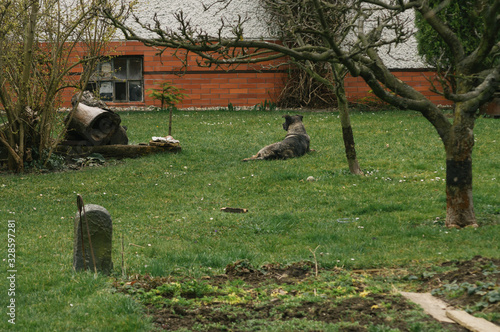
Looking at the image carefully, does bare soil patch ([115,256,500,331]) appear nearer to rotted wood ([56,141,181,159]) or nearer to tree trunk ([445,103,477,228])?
tree trunk ([445,103,477,228])

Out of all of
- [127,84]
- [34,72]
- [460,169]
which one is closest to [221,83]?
[127,84]

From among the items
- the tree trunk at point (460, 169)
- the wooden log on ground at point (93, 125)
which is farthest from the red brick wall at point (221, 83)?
the tree trunk at point (460, 169)

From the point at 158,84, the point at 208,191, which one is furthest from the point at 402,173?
the point at 158,84

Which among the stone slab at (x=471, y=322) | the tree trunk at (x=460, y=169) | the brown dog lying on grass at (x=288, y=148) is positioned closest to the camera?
the stone slab at (x=471, y=322)

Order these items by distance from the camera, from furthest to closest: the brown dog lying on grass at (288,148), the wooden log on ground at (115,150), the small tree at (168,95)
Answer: the small tree at (168,95), the wooden log on ground at (115,150), the brown dog lying on grass at (288,148)

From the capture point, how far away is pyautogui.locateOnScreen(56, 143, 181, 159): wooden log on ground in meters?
12.7

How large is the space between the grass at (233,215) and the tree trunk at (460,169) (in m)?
0.25

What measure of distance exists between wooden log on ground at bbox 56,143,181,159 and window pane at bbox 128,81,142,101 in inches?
350

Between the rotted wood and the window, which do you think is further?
the window

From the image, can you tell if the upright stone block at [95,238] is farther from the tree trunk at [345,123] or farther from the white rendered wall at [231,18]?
the white rendered wall at [231,18]

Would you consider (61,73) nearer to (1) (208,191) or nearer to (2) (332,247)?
(1) (208,191)

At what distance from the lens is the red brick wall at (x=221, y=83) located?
2123cm

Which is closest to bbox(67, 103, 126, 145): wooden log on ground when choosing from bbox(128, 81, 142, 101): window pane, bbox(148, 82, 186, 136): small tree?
bbox(148, 82, 186, 136): small tree

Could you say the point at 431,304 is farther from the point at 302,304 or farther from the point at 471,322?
the point at 302,304
